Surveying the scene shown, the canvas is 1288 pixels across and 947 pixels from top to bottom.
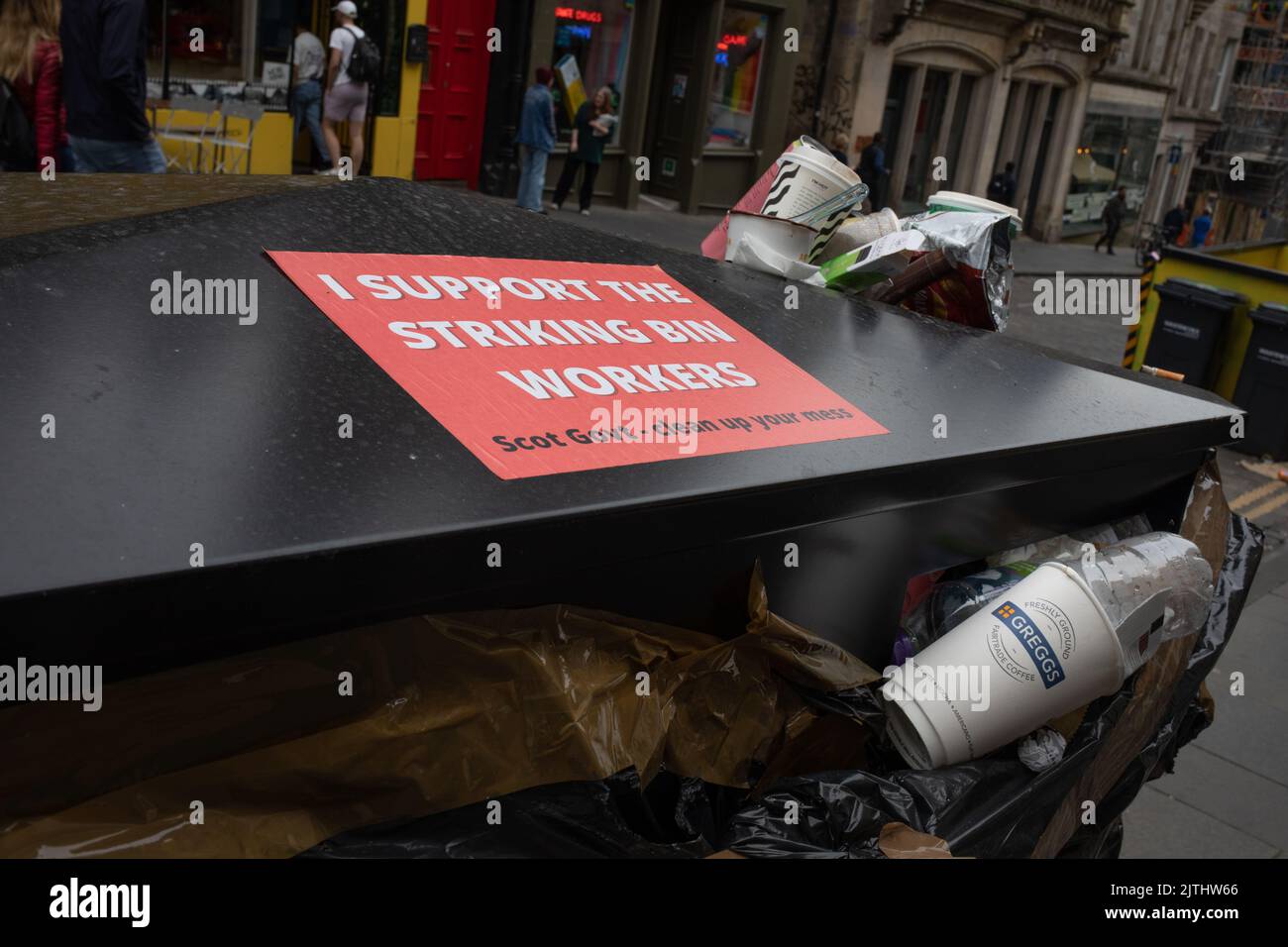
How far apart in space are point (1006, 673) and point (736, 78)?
1525 cm

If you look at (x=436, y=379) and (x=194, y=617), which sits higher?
(x=436, y=379)

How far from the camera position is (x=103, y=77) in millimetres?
4895

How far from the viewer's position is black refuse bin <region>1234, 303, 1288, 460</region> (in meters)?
8.45

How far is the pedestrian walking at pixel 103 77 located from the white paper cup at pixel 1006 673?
13.9 feet

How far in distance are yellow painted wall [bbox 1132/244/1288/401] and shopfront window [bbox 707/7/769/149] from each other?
7.60 m

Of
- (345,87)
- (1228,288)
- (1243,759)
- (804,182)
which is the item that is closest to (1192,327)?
(1228,288)

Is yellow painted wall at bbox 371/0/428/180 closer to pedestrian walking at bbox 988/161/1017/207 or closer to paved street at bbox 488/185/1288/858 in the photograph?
paved street at bbox 488/185/1288/858

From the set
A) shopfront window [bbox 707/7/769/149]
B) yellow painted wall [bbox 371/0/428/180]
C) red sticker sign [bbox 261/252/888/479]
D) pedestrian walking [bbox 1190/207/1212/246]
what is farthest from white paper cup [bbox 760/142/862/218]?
pedestrian walking [bbox 1190/207/1212/246]

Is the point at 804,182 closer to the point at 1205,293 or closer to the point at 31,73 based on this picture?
the point at 31,73

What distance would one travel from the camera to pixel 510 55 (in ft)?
41.0

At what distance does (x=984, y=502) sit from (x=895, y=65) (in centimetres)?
1796

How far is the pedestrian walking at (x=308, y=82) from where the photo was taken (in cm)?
1033
